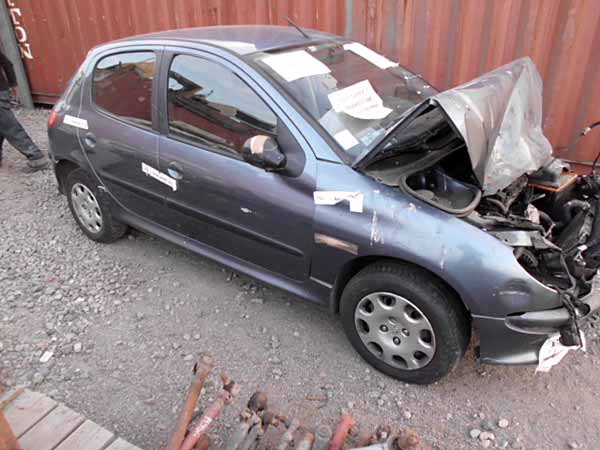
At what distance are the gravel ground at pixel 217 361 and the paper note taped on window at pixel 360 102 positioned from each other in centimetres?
133

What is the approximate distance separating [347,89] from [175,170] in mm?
1175

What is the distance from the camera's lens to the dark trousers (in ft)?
17.3

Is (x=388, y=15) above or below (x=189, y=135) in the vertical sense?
above

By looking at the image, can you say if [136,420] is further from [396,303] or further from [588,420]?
[588,420]

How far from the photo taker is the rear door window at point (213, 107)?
2766 mm

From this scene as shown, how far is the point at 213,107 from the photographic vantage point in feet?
9.61

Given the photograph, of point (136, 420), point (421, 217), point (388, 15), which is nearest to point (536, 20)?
point (388, 15)

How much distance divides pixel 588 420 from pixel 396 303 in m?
1.14

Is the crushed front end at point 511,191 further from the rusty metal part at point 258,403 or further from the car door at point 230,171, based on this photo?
the rusty metal part at point 258,403

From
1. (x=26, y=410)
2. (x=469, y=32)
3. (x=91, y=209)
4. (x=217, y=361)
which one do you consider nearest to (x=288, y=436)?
(x=217, y=361)

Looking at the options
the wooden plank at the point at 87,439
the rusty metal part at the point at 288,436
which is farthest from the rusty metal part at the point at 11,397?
the rusty metal part at the point at 288,436

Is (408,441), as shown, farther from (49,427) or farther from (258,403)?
(49,427)

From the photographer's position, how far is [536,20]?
163 inches

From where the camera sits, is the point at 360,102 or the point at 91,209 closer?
the point at 360,102
